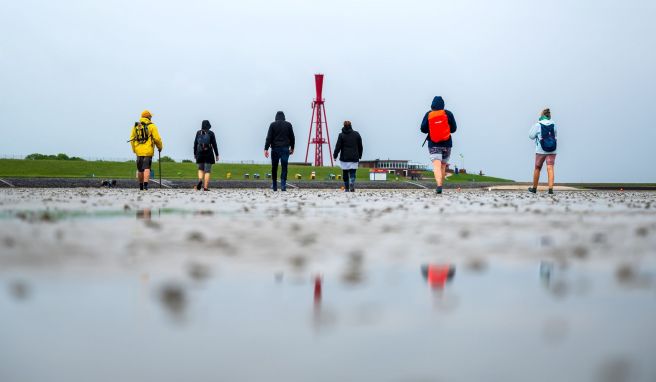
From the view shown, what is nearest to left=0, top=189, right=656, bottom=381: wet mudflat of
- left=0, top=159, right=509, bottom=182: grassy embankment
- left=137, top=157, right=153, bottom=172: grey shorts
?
left=137, top=157, right=153, bottom=172: grey shorts

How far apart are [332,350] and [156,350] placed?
20.4 inches

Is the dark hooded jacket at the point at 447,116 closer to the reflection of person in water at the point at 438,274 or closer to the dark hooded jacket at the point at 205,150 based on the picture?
the dark hooded jacket at the point at 205,150

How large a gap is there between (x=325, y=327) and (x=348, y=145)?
2048 cm

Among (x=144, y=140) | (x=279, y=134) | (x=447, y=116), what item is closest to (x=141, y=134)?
(x=144, y=140)

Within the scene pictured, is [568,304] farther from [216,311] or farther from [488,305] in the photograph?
[216,311]

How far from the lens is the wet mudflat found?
205 cm

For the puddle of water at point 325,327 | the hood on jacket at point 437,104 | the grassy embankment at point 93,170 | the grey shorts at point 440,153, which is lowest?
the puddle of water at point 325,327

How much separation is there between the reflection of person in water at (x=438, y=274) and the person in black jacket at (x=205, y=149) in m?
18.7

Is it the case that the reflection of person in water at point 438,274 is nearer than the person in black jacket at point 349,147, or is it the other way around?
the reflection of person in water at point 438,274

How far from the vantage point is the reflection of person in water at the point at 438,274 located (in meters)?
3.49

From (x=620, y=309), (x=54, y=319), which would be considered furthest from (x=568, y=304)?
(x=54, y=319)

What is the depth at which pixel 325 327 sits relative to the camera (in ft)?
8.16

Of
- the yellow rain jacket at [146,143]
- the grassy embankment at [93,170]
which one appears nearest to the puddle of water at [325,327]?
the yellow rain jacket at [146,143]

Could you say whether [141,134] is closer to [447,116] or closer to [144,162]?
[144,162]
